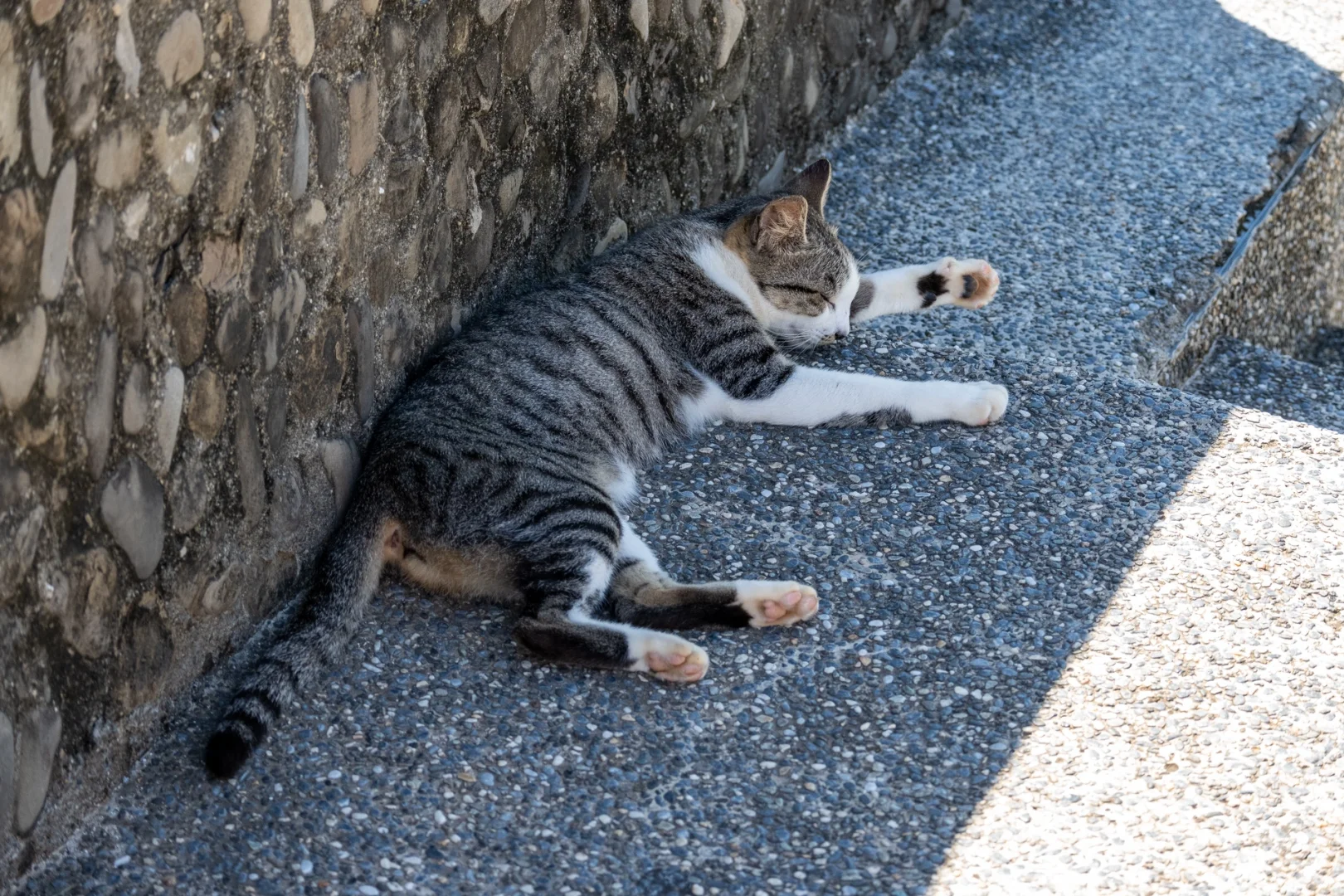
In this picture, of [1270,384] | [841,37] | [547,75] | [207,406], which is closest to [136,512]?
[207,406]

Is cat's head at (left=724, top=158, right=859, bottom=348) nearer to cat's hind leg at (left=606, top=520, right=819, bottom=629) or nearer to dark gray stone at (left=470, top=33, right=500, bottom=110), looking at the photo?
dark gray stone at (left=470, top=33, right=500, bottom=110)

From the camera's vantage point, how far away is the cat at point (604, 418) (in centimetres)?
319

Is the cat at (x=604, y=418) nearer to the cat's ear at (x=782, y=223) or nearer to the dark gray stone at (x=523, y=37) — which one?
the cat's ear at (x=782, y=223)

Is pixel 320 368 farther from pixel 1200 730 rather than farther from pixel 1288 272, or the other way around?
pixel 1288 272

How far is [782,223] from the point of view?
13.7 ft

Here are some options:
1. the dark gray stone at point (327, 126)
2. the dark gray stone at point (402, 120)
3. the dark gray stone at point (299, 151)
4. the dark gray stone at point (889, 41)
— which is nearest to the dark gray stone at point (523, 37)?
the dark gray stone at point (402, 120)

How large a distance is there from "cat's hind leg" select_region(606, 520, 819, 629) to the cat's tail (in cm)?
58

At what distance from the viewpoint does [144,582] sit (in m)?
2.82

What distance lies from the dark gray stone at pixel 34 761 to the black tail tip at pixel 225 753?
0.29 m

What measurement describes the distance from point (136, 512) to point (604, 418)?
4.33ft

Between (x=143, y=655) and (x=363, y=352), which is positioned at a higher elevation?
(x=363, y=352)

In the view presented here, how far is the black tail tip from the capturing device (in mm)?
2797

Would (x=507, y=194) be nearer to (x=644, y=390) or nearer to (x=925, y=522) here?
(x=644, y=390)

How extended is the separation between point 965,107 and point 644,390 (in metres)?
2.67
